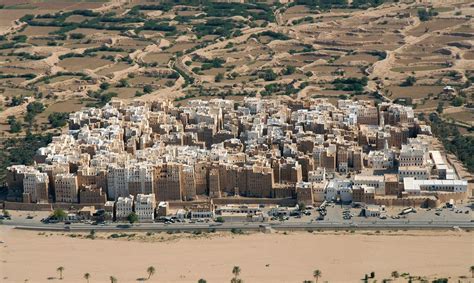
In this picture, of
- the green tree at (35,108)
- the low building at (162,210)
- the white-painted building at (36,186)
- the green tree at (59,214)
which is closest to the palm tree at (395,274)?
the low building at (162,210)

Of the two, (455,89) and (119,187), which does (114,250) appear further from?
(455,89)

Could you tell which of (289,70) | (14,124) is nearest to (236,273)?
(14,124)

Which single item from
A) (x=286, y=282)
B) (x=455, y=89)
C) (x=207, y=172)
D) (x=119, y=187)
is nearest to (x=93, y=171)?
(x=119, y=187)

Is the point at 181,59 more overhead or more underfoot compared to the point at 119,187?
more overhead

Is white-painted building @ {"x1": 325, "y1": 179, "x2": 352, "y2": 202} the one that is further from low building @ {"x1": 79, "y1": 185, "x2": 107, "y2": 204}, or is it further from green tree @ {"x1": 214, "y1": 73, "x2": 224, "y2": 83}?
green tree @ {"x1": 214, "y1": 73, "x2": 224, "y2": 83}

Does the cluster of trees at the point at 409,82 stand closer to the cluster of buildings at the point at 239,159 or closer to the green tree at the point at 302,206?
the cluster of buildings at the point at 239,159

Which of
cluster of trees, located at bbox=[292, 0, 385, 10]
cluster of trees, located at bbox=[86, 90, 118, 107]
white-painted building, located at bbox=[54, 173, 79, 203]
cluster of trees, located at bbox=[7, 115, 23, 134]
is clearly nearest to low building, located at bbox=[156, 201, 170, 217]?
white-painted building, located at bbox=[54, 173, 79, 203]

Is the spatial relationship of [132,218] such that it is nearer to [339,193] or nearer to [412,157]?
[339,193]
